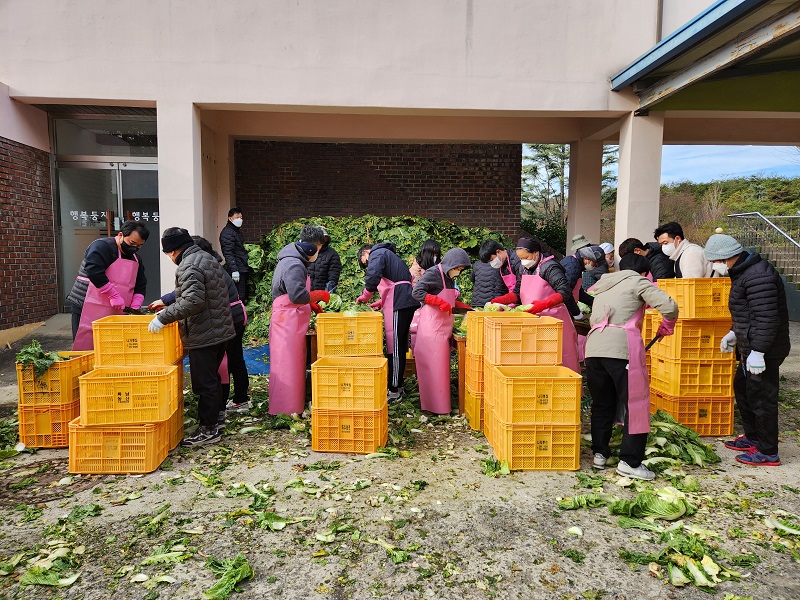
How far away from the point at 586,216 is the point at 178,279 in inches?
358

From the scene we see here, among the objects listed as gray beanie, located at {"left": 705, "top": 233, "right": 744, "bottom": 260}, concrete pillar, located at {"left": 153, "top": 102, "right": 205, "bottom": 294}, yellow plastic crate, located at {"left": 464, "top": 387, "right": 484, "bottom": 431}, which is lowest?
yellow plastic crate, located at {"left": 464, "top": 387, "right": 484, "bottom": 431}

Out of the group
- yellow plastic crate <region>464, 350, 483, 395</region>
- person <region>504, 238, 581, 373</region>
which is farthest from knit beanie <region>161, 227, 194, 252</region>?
person <region>504, 238, 581, 373</region>

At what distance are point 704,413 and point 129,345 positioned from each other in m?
5.43

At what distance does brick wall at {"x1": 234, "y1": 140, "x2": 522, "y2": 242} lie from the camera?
475 inches

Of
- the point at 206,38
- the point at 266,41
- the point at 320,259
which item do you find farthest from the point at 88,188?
the point at 320,259

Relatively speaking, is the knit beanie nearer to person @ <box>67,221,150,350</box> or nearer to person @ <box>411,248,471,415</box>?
person @ <box>67,221,150,350</box>

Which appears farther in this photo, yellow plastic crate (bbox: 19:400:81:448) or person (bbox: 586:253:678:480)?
yellow plastic crate (bbox: 19:400:81:448)

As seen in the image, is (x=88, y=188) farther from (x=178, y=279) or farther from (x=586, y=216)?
(x=586, y=216)

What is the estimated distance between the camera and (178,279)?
478cm

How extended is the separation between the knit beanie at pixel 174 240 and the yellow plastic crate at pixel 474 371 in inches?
116

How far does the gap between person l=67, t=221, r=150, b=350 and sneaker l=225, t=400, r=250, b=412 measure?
5.11ft

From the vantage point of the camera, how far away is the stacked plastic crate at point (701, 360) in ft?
17.0

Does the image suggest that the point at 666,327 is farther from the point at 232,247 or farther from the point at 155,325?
the point at 232,247

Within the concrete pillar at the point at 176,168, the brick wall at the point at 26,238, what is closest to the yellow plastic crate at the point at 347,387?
the concrete pillar at the point at 176,168
